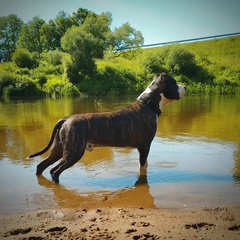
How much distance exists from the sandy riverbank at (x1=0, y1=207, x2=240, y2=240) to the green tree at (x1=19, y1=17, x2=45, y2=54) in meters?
70.8

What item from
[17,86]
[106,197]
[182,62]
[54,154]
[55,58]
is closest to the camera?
[106,197]

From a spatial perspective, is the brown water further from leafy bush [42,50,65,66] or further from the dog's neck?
leafy bush [42,50,65,66]

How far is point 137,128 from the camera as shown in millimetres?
6629

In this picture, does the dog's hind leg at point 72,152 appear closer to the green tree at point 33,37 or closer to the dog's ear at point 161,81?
the dog's ear at point 161,81

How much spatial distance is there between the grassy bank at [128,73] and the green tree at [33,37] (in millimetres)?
8640

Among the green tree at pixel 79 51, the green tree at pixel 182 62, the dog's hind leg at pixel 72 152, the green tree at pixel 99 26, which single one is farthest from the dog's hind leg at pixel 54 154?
the green tree at pixel 99 26

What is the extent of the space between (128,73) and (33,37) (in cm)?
3068

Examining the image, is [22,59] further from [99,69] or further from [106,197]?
[106,197]

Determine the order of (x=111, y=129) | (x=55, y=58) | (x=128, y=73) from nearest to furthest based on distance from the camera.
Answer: (x=111, y=129)
(x=128, y=73)
(x=55, y=58)

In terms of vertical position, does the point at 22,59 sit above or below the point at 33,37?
below

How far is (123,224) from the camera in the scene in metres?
3.97

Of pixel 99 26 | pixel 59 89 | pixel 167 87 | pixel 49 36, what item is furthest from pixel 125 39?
pixel 167 87

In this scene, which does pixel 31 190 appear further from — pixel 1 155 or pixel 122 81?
pixel 122 81

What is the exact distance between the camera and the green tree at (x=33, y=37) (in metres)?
70.2
